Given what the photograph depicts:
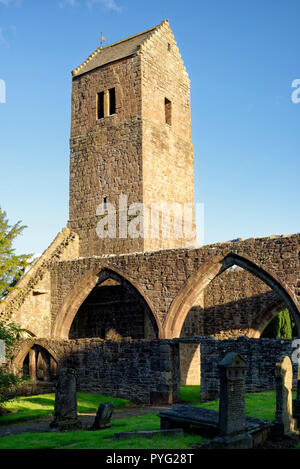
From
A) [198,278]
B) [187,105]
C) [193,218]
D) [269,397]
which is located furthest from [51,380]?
[187,105]

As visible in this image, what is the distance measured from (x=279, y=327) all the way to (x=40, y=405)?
39.0ft

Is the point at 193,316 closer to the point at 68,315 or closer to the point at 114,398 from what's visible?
the point at 68,315

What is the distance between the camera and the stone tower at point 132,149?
21703 mm

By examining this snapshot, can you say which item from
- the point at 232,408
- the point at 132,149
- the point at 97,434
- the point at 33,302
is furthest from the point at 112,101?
the point at 232,408

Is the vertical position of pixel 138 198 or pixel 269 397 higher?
pixel 138 198

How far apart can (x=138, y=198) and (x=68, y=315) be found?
543cm

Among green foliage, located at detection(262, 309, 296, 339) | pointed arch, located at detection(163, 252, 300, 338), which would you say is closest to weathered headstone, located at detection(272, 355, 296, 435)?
pointed arch, located at detection(163, 252, 300, 338)

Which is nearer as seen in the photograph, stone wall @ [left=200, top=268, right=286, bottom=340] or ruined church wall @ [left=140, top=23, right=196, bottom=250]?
stone wall @ [left=200, top=268, right=286, bottom=340]

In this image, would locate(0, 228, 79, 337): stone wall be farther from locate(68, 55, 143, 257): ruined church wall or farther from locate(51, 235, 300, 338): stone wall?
locate(68, 55, 143, 257): ruined church wall

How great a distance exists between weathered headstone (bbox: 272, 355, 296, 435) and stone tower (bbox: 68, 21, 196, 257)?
40.7 feet

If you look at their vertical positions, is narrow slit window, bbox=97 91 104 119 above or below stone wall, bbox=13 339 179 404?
above

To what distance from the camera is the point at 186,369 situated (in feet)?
68.7

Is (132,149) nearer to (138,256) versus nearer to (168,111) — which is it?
(168,111)

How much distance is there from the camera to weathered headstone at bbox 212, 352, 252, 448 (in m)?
7.23
